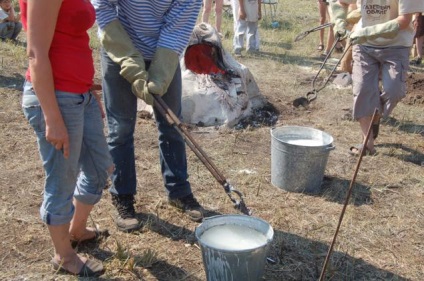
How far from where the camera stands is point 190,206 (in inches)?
140

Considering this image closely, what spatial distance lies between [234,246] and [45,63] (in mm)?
1247

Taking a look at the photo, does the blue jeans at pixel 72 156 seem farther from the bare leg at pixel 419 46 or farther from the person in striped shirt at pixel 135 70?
the bare leg at pixel 419 46

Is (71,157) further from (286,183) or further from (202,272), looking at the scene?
(286,183)

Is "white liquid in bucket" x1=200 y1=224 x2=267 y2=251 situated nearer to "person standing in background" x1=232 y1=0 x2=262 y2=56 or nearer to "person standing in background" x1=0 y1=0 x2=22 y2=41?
"person standing in background" x1=232 y1=0 x2=262 y2=56

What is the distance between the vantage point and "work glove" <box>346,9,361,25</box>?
5.11 m

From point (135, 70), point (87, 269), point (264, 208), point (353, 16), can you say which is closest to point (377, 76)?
point (353, 16)

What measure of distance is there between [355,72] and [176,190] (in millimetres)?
2255

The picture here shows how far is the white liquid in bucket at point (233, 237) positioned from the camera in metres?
2.60

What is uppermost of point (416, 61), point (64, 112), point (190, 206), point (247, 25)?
point (64, 112)

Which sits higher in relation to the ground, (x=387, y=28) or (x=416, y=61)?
(x=387, y=28)

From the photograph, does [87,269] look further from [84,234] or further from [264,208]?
[264,208]

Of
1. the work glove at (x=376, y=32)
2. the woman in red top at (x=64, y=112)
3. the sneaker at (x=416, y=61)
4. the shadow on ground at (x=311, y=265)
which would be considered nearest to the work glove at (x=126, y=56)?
the woman in red top at (x=64, y=112)

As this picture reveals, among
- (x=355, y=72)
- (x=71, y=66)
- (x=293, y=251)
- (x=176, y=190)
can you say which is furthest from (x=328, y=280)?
(x=355, y=72)

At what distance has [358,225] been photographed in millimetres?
3613
